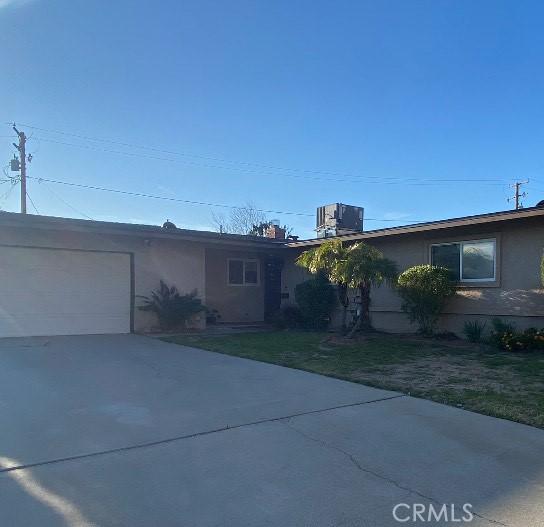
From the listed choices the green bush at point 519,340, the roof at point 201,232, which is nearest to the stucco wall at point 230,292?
the roof at point 201,232

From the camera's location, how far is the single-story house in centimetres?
1177

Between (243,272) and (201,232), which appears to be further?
(243,272)

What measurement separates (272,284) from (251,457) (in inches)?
597

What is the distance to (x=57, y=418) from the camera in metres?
5.58

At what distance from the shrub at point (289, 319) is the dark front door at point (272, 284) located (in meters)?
1.89

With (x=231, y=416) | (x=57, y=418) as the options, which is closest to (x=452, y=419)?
(x=231, y=416)

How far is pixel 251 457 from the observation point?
4.48 metres

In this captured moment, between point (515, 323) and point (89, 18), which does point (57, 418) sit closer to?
point (89, 18)

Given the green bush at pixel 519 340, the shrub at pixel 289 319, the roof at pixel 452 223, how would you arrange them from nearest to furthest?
the green bush at pixel 519 340 < the roof at pixel 452 223 < the shrub at pixel 289 319

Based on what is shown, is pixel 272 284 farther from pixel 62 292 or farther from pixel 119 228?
pixel 62 292

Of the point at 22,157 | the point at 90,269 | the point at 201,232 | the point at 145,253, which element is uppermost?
the point at 22,157

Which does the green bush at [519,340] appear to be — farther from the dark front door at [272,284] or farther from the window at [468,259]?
the dark front door at [272,284]

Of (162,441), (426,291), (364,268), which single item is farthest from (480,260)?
(162,441)

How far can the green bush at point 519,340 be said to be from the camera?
10.4 metres
